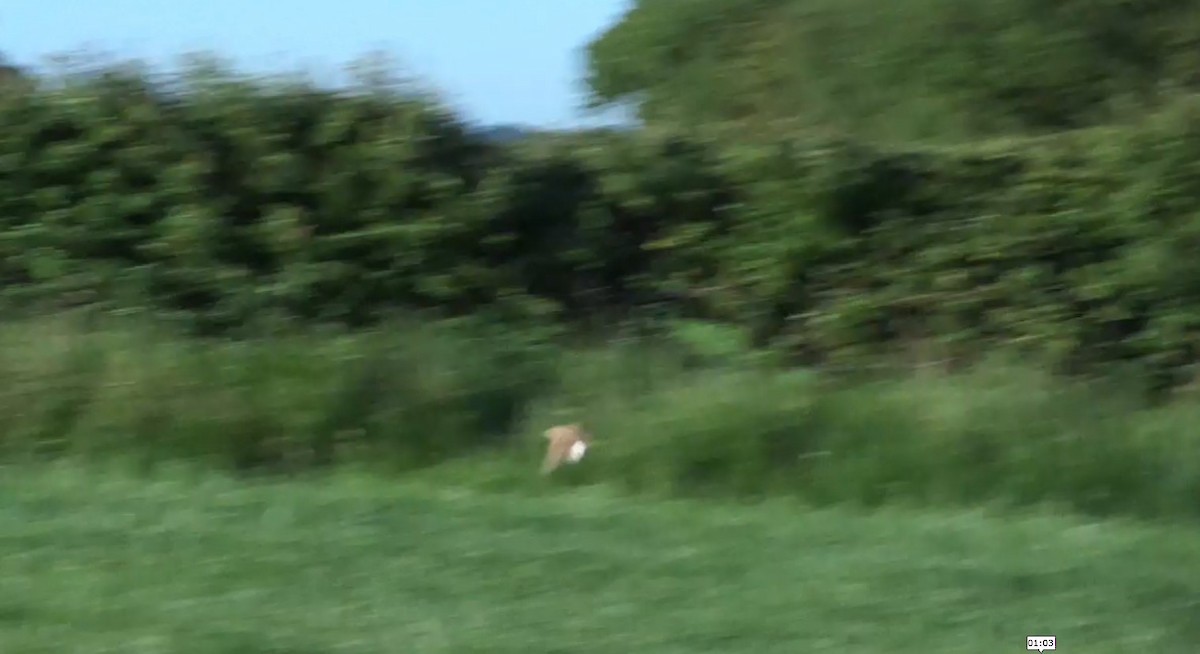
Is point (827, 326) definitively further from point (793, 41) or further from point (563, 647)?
point (563, 647)

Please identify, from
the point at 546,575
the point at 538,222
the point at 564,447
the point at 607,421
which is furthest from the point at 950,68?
the point at 546,575

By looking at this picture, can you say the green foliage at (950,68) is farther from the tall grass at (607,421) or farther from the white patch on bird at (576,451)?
the white patch on bird at (576,451)

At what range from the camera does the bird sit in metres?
7.59

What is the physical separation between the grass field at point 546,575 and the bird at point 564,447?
729mm

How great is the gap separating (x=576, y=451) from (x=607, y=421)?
1.40 ft

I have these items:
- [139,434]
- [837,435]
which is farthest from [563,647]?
[139,434]

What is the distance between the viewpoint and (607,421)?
797 cm

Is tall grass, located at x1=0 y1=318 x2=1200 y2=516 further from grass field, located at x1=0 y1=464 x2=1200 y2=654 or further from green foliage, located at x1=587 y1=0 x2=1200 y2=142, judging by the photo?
green foliage, located at x1=587 y1=0 x2=1200 y2=142

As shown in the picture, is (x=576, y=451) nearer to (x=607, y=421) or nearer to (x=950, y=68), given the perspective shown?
(x=607, y=421)

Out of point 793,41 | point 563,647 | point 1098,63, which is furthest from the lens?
point 793,41

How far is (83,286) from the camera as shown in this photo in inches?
376

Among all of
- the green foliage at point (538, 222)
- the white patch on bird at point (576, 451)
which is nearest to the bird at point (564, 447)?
the white patch on bird at point (576, 451)

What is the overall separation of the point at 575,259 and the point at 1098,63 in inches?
189

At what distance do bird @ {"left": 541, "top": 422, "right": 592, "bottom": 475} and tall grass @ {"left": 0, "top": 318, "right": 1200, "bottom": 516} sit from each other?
0.27ft
